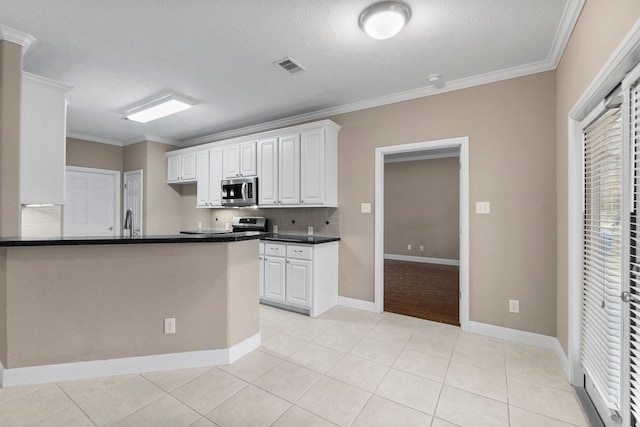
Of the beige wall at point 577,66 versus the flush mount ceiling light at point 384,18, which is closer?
the beige wall at point 577,66

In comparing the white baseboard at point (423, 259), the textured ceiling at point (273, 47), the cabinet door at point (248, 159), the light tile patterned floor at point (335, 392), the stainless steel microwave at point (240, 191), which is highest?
the textured ceiling at point (273, 47)

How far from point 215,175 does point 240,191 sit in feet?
2.51

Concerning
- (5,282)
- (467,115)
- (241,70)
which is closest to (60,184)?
(5,282)

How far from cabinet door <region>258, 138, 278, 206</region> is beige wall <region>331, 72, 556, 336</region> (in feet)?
5.72

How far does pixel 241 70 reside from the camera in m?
2.88

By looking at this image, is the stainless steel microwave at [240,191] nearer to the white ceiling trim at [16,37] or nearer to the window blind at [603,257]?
the white ceiling trim at [16,37]

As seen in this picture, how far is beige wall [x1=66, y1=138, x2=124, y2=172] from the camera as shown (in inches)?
200

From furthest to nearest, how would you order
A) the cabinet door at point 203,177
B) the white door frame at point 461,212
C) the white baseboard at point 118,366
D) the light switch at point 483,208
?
the cabinet door at point 203,177 < the white door frame at point 461,212 < the light switch at point 483,208 < the white baseboard at point 118,366

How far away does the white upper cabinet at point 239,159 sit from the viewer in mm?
4316

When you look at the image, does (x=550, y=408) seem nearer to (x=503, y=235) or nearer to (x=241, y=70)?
(x=503, y=235)

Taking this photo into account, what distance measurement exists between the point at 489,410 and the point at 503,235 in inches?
64.2

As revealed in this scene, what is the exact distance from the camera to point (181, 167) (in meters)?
5.33

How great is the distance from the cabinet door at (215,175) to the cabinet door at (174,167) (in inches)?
35.7

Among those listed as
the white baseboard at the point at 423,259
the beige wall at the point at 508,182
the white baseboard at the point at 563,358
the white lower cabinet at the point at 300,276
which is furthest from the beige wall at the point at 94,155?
the white baseboard at the point at 563,358
